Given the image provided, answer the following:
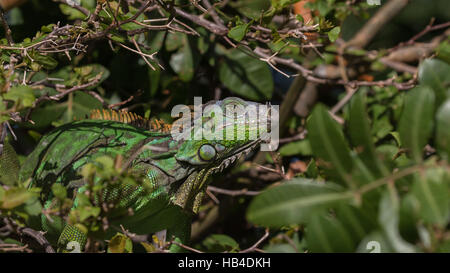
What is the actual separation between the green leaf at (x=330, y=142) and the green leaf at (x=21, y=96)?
2.53 ft

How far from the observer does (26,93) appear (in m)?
1.36

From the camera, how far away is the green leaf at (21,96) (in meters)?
1.34

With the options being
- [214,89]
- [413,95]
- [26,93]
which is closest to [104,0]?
[26,93]

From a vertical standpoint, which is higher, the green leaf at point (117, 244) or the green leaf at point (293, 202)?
the green leaf at point (117, 244)

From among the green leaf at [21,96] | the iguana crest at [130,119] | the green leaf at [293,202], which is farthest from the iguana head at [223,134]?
the green leaf at [293,202]

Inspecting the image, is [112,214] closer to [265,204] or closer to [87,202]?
[87,202]

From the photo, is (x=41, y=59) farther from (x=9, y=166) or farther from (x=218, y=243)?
(x=218, y=243)

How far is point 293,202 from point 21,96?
0.81m

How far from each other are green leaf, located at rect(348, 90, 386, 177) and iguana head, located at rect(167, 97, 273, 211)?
3.40ft

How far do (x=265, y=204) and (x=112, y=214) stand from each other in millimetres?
582

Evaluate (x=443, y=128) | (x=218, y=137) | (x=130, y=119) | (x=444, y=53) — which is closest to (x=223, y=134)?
(x=218, y=137)

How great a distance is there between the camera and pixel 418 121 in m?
0.94

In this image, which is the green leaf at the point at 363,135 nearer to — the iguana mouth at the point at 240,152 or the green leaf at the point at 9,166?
the iguana mouth at the point at 240,152

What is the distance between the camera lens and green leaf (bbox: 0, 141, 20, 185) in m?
2.39
